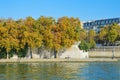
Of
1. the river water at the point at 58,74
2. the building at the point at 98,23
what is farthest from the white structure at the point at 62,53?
the building at the point at 98,23

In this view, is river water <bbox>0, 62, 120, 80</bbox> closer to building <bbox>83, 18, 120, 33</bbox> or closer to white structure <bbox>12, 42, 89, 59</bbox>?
white structure <bbox>12, 42, 89, 59</bbox>

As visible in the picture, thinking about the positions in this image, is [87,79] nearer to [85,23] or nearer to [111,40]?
[111,40]

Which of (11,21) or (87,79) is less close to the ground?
(11,21)

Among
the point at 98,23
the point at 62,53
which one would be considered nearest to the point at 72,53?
the point at 62,53

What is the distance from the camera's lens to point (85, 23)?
570ft

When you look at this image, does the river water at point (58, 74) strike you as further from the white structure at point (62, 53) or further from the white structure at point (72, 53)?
the white structure at point (72, 53)

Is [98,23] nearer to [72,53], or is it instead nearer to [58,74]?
[72,53]

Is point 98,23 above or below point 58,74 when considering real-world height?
above

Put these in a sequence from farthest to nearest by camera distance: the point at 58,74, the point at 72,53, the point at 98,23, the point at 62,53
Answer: the point at 98,23 < the point at 72,53 < the point at 62,53 < the point at 58,74

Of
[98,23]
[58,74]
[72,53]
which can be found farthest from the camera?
[98,23]

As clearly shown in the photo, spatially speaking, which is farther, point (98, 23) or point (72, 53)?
point (98, 23)

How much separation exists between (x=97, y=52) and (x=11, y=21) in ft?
101

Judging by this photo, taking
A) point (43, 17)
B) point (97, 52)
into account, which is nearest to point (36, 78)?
point (43, 17)

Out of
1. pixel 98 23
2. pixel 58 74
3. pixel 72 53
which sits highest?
pixel 98 23
